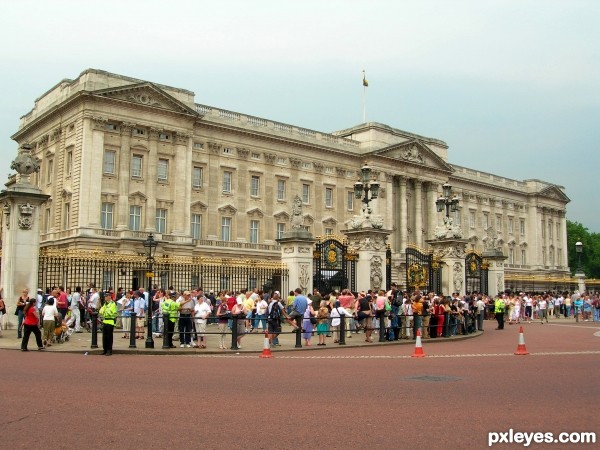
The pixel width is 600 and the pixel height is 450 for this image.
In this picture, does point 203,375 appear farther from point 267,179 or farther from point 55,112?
point 267,179

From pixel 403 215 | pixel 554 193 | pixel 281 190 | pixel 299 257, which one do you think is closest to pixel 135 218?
pixel 281 190

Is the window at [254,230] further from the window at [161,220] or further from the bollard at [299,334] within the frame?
the bollard at [299,334]

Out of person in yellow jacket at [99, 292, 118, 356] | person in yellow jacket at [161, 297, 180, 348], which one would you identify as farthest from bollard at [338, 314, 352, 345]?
person in yellow jacket at [99, 292, 118, 356]

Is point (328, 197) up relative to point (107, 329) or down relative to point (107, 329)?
up

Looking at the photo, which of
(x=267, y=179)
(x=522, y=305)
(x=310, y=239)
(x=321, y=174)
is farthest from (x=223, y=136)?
(x=310, y=239)

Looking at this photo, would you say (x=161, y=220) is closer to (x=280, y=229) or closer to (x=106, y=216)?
(x=106, y=216)

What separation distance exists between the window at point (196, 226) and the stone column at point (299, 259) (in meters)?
31.9

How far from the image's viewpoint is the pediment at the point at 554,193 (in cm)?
9656

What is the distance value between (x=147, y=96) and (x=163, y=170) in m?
5.94

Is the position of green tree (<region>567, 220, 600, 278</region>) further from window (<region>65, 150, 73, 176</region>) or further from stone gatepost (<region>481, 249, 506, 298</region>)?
window (<region>65, 150, 73, 176</region>)

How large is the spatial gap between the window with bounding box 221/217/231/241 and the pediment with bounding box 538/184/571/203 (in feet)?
180

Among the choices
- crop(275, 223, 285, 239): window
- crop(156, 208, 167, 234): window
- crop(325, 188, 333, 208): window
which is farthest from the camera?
crop(325, 188, 333, 208): window

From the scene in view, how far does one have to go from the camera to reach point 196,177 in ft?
187

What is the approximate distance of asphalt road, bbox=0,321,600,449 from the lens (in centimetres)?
718
